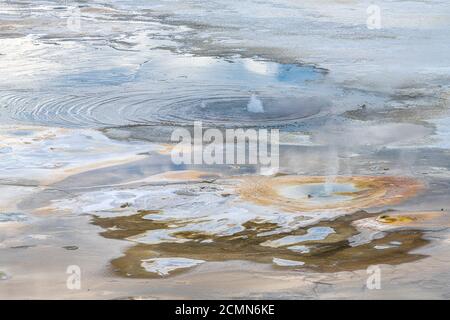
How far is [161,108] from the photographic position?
12195mm

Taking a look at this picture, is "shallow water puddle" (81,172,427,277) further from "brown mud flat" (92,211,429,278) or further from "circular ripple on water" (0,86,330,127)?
"circular ripple on water" (0,86,330,127)

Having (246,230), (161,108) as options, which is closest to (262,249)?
(246,230)

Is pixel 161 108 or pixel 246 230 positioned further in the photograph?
pixel 161 108

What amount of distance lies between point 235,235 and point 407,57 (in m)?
8.54

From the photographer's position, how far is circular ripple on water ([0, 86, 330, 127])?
11562 mm

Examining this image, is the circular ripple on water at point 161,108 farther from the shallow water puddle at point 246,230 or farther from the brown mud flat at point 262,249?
the brown mud flat at point 262,249

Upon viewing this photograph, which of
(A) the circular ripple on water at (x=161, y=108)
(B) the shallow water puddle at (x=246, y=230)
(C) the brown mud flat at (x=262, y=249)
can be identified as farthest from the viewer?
(A) the circular ripple on water at (x=161, y=108)

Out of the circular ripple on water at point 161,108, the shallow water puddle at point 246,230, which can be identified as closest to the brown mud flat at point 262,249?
the shallow water puddle at point 246,230

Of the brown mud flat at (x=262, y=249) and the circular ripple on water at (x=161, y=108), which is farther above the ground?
the circular ripple on water at (x=161, y=108)

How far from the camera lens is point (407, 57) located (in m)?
15.5

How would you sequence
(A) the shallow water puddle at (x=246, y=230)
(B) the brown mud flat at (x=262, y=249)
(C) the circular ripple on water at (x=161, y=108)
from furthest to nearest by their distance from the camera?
(C) the circular ripple on water at (x=161, y=108), (A) the shallow water puddle at (x=246, y=230), (B) the brown mud flat at (x=262, y=249)

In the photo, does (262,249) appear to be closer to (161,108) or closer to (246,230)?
(246,230)

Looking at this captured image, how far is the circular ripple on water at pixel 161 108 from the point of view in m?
11.6
